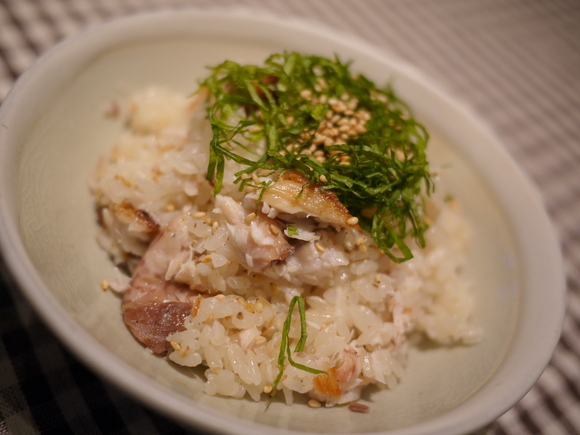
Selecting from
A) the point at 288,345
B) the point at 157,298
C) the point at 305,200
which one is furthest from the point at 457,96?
the point at 157,298

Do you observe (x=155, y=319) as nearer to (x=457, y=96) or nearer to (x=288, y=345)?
(x=288, y=345)

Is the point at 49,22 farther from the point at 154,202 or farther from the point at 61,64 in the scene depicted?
the point at 154,202

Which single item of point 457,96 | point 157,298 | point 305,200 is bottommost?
point 157,298

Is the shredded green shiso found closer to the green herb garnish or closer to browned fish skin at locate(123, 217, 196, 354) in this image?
browned fish skin at locate(123, 217, 196, 354)

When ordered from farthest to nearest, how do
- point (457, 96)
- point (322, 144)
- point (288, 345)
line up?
point (457, 96) → point (322, 144) → point (288, 345)

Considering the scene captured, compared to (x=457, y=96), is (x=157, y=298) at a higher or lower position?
lower

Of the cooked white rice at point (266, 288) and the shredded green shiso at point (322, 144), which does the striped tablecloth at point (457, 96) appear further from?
the shredded green shiso at point (322, 144)

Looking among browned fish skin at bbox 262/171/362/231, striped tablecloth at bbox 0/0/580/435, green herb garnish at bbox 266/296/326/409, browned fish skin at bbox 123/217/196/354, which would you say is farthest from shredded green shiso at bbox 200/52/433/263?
striped tablecloth at bbox 0/0/580/435
